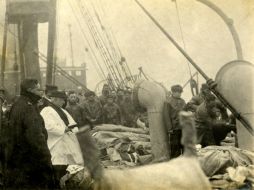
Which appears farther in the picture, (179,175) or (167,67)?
(167,67)

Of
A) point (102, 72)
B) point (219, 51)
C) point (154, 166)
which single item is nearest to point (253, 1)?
point (154, 166)

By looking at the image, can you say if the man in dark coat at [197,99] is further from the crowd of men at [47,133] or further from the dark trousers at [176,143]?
the dark trousers at [176,143]

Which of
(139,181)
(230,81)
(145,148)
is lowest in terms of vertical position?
(145,148)

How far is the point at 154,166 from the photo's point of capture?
3.11 metres

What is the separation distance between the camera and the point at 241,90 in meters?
7.65

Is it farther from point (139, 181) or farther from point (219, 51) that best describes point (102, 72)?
point (139, 181)

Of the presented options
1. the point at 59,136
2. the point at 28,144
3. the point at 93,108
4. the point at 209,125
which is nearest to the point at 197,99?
the point at 209,125

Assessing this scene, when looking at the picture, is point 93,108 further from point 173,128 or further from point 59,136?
point 59,136

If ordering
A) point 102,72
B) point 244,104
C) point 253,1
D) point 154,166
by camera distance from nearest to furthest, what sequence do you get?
point 154,166
point 253,1
point 244,104
point 102,72

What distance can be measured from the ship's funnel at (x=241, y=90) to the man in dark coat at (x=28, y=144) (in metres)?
3.27

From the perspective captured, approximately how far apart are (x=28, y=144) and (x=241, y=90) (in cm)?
363

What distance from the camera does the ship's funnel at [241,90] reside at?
24.7 ft

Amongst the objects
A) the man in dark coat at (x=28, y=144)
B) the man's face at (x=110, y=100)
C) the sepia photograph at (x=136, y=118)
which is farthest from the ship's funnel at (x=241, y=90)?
the man's face at (x=110, y=100)

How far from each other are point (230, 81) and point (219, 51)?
4.83 m
